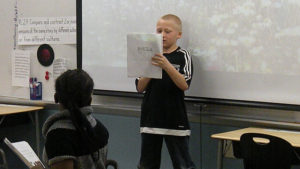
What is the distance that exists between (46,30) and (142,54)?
170 cm

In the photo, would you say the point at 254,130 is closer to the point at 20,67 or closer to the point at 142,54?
the point at 142,54

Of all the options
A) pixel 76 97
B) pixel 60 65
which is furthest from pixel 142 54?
pixel 60 65

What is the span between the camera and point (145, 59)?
112 inches

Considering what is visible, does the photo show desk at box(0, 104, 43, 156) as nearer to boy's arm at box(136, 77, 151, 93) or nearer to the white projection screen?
the white projection screen

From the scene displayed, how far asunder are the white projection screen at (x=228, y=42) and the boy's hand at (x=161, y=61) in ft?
2.20

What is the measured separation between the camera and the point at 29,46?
430cm

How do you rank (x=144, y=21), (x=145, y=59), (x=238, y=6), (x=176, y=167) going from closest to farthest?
(x=145, y=59)
(x=176, y=167)
(x=238, y=6)
(x=144, y=21)

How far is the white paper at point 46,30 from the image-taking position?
4070mm

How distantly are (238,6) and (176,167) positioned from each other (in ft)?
4.31

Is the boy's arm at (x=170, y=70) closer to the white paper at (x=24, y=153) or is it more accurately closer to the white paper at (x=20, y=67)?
the white paper at (x=24, y=153)

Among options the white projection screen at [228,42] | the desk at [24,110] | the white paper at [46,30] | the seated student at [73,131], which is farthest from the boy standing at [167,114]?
the desk at [24,110]

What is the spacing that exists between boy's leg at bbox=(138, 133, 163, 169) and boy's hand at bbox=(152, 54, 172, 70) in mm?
540

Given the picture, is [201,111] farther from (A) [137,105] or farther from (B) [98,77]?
(B) [98,77]

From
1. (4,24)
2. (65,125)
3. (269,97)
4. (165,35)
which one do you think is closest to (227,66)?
(269,97)
